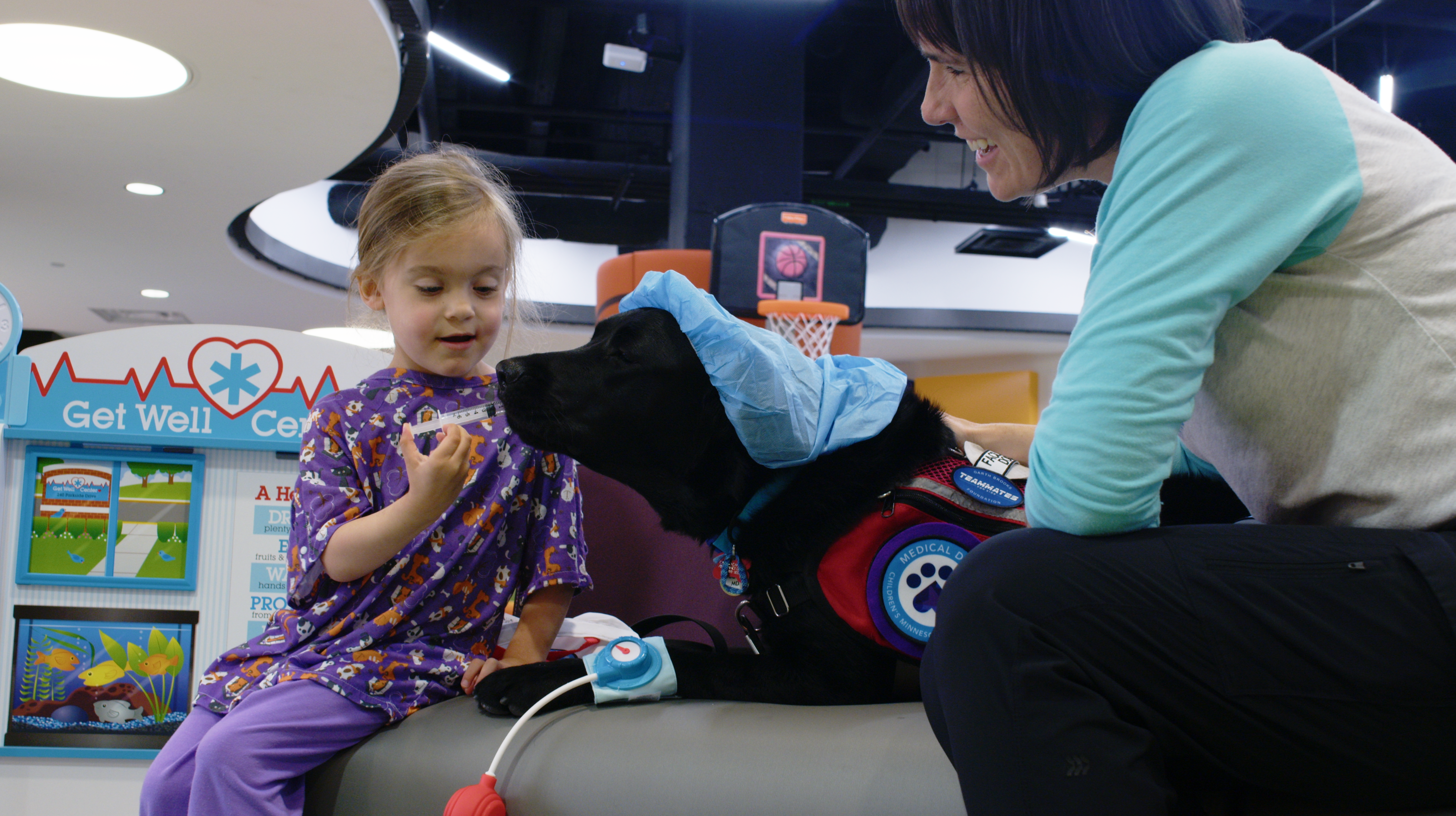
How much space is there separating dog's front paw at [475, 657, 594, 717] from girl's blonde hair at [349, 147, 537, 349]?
21.6 inches

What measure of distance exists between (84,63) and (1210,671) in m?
4.84

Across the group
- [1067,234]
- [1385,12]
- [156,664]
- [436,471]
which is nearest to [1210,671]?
[436,471]

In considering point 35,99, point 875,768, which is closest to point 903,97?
point 35,99

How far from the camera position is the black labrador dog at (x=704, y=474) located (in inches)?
42.8

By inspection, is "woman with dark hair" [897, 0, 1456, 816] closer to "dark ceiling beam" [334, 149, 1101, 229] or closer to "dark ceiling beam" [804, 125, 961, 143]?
"dark ceiling beam" [804, 125, 961, 143]

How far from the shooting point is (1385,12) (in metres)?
4.96

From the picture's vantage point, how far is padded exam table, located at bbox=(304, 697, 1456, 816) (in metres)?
0.86

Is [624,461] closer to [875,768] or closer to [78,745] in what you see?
[875,768]

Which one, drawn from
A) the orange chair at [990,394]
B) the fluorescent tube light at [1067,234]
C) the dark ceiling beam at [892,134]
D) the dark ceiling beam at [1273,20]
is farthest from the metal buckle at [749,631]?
the orange chair at [990,394]

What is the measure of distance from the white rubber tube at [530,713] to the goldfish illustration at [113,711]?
1.06 m

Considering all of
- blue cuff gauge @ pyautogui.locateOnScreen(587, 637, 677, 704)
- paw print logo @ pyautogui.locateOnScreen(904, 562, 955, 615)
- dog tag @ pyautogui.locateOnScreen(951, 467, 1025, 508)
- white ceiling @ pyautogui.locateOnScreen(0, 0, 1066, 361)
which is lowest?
blue cuff gauge @ pyautogui.locateOnScreen(587, 637, 677, 704)

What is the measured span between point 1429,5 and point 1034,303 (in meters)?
4.48

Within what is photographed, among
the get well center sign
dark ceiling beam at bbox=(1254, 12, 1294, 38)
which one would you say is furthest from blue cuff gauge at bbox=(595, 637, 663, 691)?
dark ceiling beam at bbox=(1254, 12, 1294, 38)

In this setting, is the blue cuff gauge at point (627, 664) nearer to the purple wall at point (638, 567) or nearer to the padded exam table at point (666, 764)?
the padded exam table at point (666, 764)
